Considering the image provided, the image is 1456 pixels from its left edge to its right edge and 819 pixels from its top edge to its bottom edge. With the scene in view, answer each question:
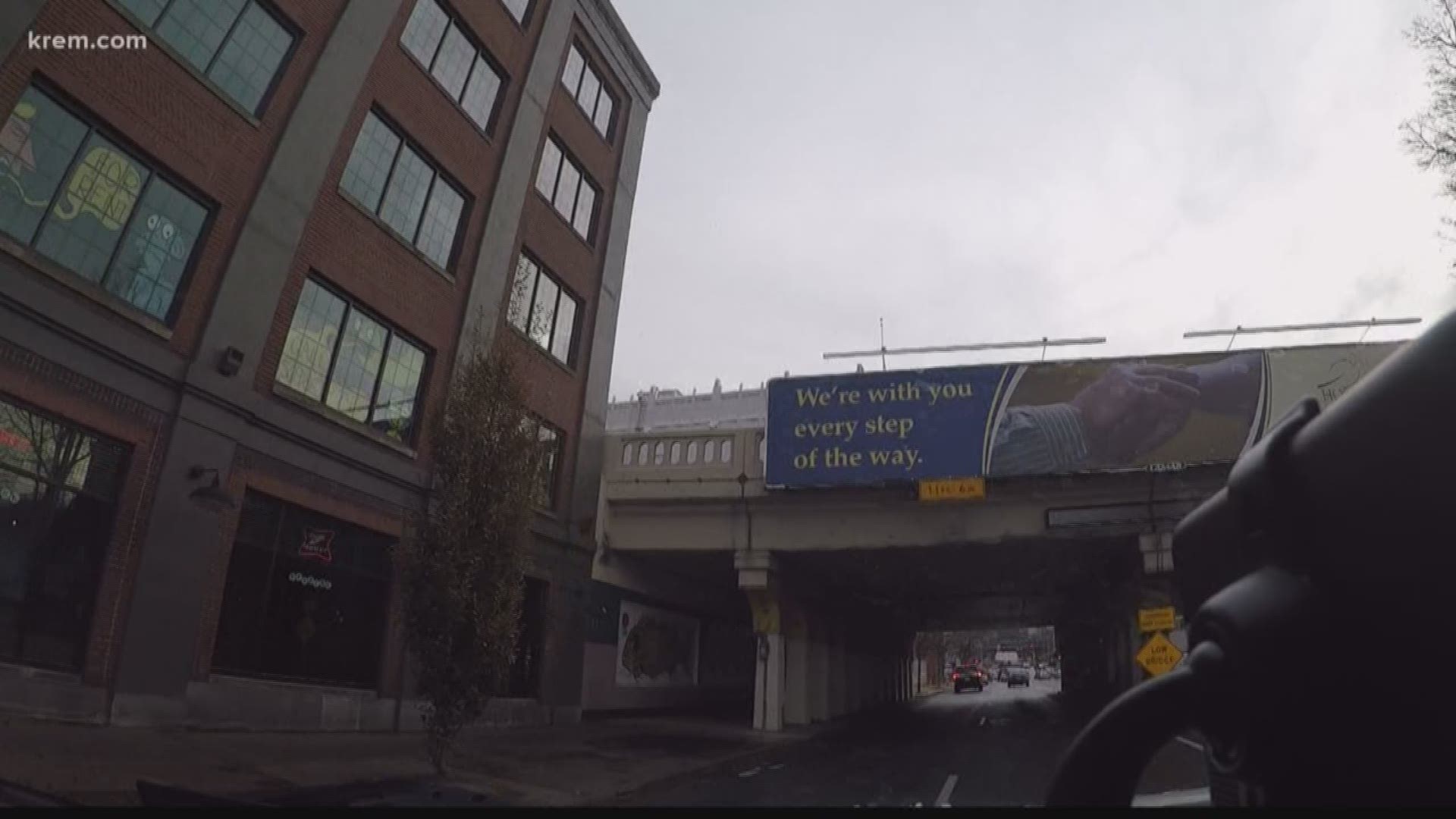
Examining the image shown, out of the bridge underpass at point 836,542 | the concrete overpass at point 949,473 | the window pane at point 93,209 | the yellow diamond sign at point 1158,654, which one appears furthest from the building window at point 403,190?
the yellow diamond sign at point 1158,654

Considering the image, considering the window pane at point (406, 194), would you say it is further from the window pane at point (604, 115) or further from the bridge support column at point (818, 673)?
the bridge support column at point (818, 673)

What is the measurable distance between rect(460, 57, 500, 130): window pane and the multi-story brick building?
0.24ft

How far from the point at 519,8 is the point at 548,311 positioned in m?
7.00

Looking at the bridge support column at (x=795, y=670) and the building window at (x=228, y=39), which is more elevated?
the building window at (x=228, y=39)

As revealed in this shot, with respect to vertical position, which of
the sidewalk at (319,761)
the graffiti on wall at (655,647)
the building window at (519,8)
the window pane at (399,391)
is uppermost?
the building window at (519,8)

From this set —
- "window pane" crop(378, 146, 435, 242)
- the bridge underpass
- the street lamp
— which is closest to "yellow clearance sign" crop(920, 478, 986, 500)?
the bridge underpass

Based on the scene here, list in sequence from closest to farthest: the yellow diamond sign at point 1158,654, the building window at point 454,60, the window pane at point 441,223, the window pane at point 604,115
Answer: the yellow diamond sign at point 1158,654
the building window at point 454,60
the window pane at point 441,223
the window pane at point 604,115

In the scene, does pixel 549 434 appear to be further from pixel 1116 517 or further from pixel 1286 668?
pixel 1286 668

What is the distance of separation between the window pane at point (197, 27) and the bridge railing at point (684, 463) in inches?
495

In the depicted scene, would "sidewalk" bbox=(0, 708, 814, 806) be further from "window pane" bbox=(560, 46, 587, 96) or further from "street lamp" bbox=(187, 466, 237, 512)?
"window pane" bbox=(560, 46, 587, 96)

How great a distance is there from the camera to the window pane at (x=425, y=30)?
17.3m

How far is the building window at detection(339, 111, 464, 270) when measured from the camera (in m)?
16.1

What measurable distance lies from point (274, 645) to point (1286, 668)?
15001mm

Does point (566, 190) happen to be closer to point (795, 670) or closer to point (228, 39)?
point (228, 39)
